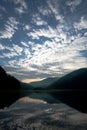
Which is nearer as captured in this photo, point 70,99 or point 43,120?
point 43,120

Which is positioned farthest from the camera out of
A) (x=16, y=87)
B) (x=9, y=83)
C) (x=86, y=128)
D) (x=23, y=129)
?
→ (x=16, y=87)

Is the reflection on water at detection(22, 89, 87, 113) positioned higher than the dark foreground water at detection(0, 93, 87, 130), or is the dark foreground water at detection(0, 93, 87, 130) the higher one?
the reflection on water at detection(22, 89, 87, 113)

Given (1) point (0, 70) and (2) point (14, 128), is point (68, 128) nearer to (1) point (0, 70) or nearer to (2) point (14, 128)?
(2) point (14, 128)

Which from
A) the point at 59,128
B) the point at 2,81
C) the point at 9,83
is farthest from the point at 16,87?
the point at 59,128

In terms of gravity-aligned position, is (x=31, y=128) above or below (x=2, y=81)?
below

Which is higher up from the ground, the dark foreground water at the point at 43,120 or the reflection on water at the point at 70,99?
the reflection on water at the point at 70,99

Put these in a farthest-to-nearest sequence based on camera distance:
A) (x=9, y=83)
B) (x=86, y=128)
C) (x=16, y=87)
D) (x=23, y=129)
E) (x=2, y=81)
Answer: (x=16, y=87) → (x=9, y=83) → (x=2, y=81) → (x=86, y=128) → (x=23, y=129)

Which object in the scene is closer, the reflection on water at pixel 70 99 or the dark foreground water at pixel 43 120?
the dark foreground water at pixel 43 120

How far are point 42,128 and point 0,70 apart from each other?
160 meters

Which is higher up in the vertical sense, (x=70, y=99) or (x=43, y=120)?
(x=70, y=99)

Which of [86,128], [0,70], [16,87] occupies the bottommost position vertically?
[86,128]

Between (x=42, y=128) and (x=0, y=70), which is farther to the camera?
(x=0, y=70)

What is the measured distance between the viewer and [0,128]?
12.8 metres

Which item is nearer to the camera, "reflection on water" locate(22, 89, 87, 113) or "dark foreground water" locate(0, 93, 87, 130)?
"dark foreground water" locate(0, 93, 87, 130)
